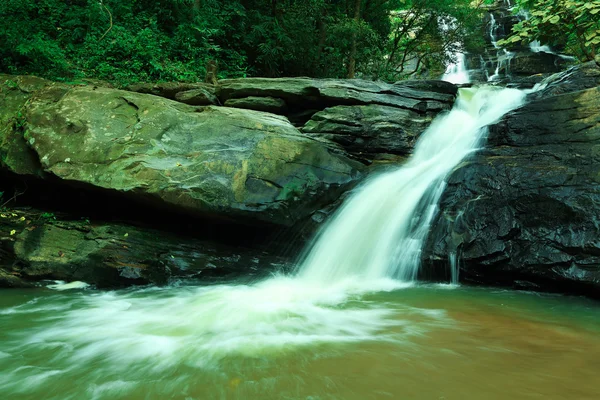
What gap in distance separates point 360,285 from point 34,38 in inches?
326

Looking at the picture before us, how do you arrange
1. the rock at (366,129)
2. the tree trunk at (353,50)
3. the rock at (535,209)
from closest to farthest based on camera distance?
the rock at (535,209) < the rock at (366,129) < the tree trunk at (353,50)

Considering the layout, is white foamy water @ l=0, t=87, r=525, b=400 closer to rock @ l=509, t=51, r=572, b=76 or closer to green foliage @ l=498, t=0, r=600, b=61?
green foliage @ l=498, t=0, r=600, b=61

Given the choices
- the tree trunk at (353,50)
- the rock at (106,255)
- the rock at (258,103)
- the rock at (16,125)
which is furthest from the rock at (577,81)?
the rock at (16,125)

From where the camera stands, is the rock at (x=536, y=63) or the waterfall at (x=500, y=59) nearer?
the rock at (x=536, y=63)

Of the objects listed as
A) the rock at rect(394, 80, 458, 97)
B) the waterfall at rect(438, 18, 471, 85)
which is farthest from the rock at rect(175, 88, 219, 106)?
the waterfall at rect(438, 18, 471, 85)

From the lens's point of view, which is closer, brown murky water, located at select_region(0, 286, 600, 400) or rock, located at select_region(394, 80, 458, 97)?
brown murky water, located at select_region(0, 286, 600, 400)

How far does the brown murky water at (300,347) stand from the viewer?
2.44m

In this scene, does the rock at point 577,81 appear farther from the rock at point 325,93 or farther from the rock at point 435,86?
the rock at point 325,93

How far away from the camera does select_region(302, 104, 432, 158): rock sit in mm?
7398

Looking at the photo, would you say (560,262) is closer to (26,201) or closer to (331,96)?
(331,96)

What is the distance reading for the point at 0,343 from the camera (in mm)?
3256

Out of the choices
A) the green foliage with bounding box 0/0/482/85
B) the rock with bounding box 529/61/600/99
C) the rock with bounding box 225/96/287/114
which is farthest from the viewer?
the green foliage with bounding box 0/0/482/85

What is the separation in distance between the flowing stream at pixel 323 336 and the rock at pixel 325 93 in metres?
2.57

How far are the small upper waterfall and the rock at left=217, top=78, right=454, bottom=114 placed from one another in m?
1.40
